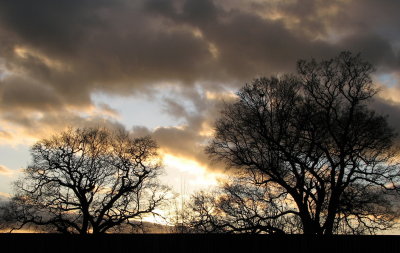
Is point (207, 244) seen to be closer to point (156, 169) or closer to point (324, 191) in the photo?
point (324, 191)

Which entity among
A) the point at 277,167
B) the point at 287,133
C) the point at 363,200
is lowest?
the point at 363,200

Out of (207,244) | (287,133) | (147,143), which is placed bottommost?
(207,244)

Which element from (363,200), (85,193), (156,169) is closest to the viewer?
(363,200)

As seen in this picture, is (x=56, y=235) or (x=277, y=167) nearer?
(x=56, y=235)

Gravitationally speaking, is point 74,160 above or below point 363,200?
above

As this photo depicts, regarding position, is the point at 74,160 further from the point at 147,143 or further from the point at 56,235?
the point at 56,235

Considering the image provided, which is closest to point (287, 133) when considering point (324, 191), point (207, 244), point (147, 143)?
point (324, 191)

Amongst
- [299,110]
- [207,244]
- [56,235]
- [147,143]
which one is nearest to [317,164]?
[299,110]

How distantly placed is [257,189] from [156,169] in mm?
13854

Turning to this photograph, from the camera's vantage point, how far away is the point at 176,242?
15711 mm

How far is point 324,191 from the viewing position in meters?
22.3

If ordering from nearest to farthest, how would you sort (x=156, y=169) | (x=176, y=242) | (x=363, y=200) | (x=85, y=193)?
(x=176, y=242) → (x=363, y=200) → (x=85, y=193) → (x=156, y=169)

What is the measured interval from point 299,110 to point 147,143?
17.0m

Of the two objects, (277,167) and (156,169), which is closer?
(277,167)
